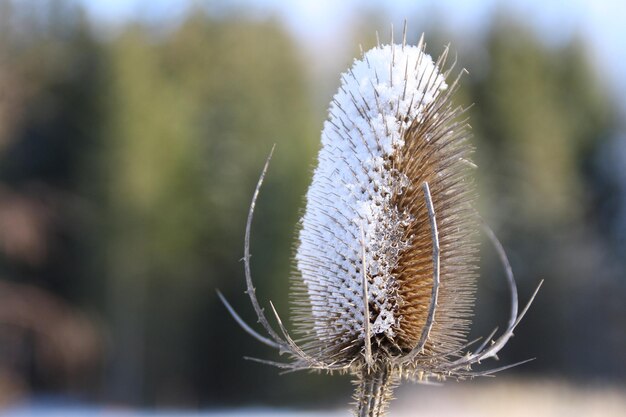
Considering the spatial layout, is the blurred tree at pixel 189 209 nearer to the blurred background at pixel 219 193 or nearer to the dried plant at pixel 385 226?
the blurred background at pixel 219 193

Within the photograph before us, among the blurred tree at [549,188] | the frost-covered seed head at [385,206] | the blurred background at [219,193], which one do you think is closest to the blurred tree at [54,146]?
the blurred background at [219,193]

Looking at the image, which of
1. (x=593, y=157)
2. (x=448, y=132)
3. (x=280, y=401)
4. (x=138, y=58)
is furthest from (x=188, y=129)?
(x=448, y=132)

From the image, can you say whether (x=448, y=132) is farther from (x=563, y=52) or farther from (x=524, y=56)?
(x=563, y=52)

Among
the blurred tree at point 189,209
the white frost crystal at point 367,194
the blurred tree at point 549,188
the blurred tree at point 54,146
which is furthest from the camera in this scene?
the blurred tree at point 549,188

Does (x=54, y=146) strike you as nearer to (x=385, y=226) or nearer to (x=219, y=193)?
(x=219, y=193)

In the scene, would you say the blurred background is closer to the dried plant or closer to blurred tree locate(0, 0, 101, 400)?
blurred tree locate(0, 0, 101, 400)

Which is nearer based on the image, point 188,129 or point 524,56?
point 188,129

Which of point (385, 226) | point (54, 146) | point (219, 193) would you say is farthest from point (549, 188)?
point (385, 226)
